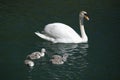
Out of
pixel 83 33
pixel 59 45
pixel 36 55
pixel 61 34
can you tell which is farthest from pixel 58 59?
pixel 83 33

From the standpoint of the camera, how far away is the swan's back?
46.5 ft

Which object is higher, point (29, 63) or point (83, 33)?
point (83, 33)

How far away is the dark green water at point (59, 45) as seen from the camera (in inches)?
470

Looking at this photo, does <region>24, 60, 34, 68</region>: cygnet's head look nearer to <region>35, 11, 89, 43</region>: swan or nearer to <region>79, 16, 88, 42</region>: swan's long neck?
<region>35, 11, 89, 43</region>: swan

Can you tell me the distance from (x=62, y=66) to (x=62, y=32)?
84.4 inches

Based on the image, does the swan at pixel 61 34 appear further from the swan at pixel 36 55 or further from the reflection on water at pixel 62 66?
the swan at pixel 36 55

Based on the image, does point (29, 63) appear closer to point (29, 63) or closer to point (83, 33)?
point (29, 63)

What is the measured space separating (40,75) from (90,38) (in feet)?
11.1

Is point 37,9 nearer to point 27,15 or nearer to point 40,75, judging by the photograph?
point 27,15

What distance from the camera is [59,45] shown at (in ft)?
46.2

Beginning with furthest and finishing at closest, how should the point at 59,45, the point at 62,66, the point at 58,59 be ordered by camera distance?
the point at 59,45 → the point at 58,59 → the point at 62,66

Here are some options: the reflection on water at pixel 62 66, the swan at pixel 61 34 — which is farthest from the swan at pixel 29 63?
the swan at pixel 61 34

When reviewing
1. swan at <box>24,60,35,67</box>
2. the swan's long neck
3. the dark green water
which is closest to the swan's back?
the swan's long neck

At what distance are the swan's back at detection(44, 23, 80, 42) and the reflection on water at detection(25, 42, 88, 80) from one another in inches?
17.6
